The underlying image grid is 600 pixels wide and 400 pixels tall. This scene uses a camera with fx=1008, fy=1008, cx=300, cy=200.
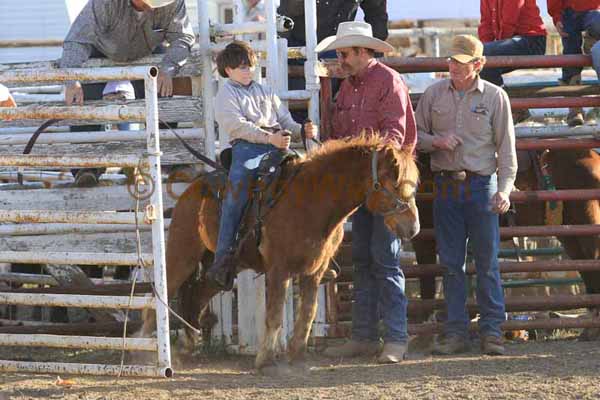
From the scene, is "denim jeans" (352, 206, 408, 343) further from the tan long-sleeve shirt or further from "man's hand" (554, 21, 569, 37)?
"man's hand" (554, 21, 569, 37)

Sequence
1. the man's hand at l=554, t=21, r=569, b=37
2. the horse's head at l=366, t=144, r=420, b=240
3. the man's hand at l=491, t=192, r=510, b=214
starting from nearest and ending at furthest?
the horse's head at l=366, t=144, r=420, b=240 < the man's hand at l=491, t=192, r=510, b=214 < the man's hand at l=554, t=21, r=569, b=37

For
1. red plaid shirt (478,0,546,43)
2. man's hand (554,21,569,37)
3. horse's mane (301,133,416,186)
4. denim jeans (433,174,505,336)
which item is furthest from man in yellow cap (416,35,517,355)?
man's hand (554,21,569,37)

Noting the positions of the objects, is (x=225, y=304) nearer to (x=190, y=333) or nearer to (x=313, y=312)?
(x=190, y=333)

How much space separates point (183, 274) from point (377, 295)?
4.39 ft

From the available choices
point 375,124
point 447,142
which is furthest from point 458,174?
point 375,124

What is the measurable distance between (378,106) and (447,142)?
0.57 meters

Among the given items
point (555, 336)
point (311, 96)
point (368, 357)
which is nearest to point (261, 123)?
point (311, 96)

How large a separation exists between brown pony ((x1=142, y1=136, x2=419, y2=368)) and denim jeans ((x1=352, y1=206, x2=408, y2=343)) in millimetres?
349

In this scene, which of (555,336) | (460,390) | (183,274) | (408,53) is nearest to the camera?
(460,390)

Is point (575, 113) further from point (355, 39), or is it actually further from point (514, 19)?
point (355, 39)

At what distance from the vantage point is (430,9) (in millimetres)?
16797

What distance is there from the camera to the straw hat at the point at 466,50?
21.9 feet

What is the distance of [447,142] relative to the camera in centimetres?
675

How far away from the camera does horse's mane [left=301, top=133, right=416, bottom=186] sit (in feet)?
20.1
